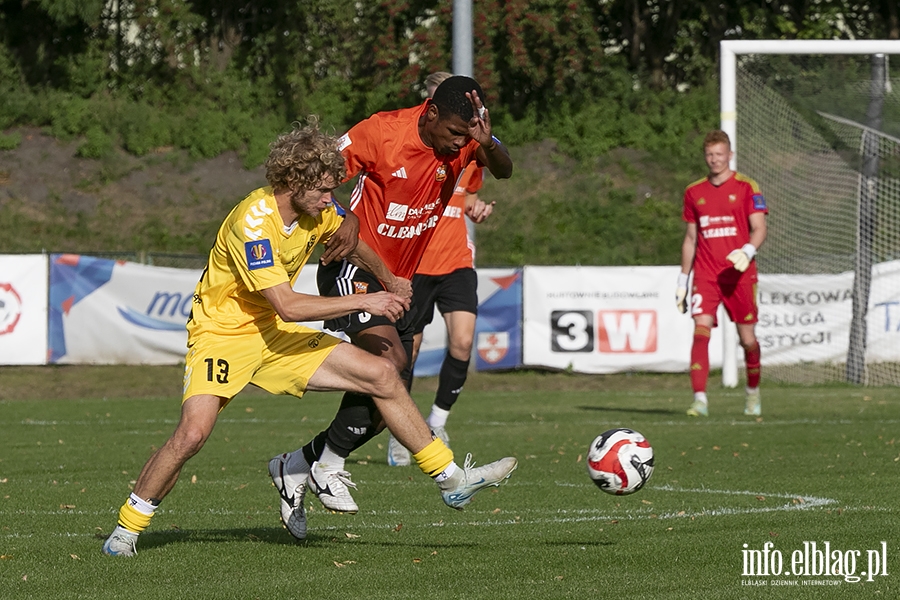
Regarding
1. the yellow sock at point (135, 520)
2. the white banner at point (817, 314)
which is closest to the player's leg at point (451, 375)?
the yellow sock at point (135, 520)

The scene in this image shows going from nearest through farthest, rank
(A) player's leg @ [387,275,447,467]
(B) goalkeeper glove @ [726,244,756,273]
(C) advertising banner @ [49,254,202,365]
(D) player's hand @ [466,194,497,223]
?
(A) player's leg @ [387,275,447,467] → (D) player's hand @ [466,194,497,223] → (B) goalkeeper glove @ [726,244,756,273] → (C) advertising banner @ [49,254,202,365]

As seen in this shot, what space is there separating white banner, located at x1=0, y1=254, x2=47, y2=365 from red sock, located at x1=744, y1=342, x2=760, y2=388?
9.62m

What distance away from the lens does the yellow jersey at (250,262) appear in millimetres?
5660

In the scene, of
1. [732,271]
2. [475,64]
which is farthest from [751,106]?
[475,64]

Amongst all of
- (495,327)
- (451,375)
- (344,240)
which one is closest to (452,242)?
(451,375)

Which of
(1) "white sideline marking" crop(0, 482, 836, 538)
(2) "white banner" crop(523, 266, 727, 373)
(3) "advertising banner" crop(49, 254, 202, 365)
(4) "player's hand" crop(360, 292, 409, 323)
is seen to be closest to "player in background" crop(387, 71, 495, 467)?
(1) "white sideline marking" crop(0, 482, 836, 538)

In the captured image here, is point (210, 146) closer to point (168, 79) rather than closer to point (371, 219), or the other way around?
point (168, 79)

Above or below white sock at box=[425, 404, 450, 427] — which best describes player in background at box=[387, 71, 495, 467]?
above

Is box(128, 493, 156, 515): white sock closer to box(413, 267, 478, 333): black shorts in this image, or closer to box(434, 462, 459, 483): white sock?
box(434, 462, 459, 483): white sock

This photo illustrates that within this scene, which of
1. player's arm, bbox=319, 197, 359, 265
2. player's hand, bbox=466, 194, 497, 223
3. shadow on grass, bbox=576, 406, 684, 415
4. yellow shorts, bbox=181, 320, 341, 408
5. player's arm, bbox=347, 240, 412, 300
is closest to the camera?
yellow shorts, bbox=181, 320, 341, 408

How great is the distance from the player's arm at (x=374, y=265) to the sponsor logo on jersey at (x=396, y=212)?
404 millimetres

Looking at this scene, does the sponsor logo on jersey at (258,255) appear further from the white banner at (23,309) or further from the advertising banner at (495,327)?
the white banner at (23,309)

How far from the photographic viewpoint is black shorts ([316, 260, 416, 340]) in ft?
21.2

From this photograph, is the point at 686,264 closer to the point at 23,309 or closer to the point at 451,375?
the point at 451,375
